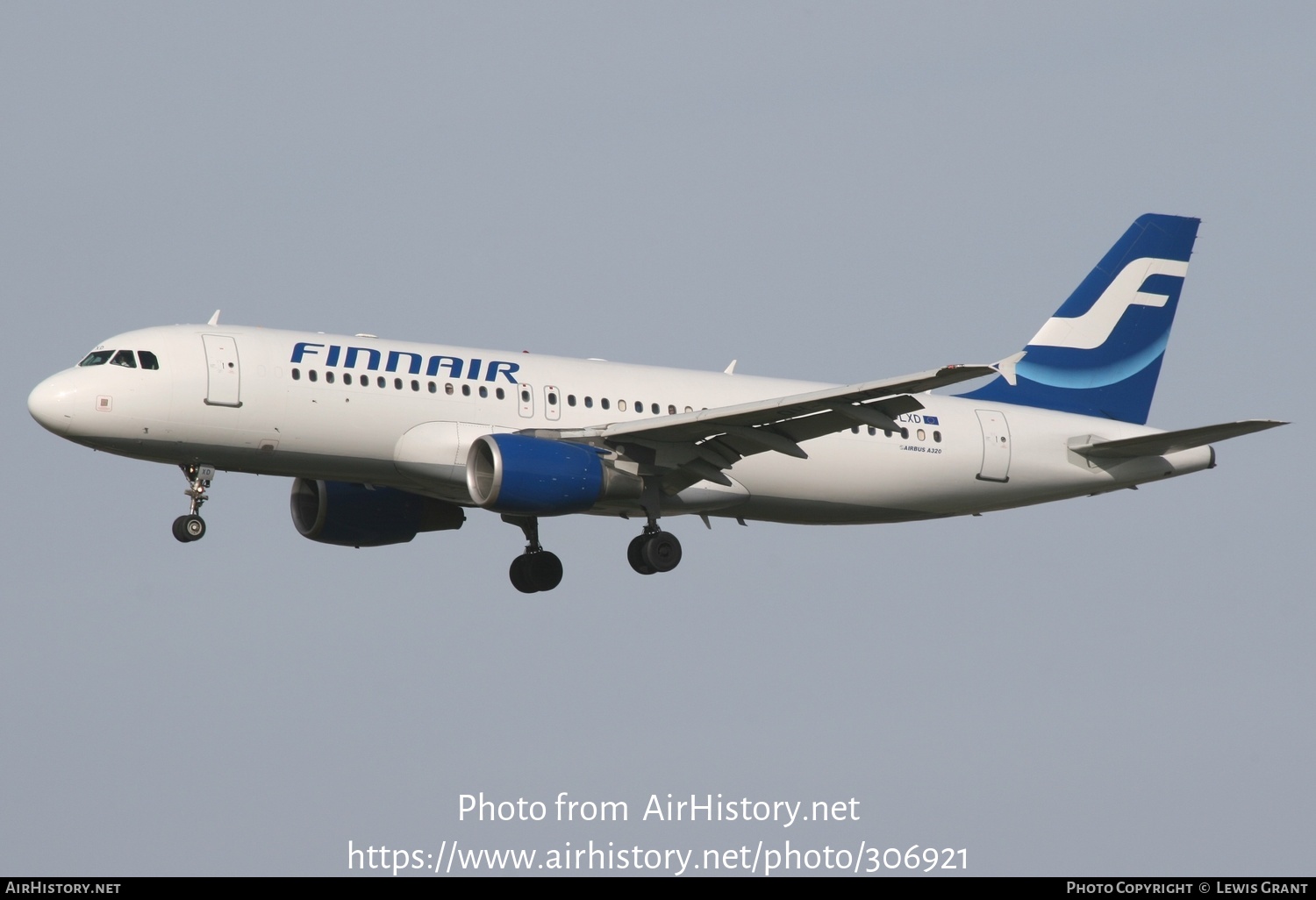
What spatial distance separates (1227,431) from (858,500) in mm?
8089

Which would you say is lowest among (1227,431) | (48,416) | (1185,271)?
(48,416)

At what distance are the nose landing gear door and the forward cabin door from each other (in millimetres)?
16874

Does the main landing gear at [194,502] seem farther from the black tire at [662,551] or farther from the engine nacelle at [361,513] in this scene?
the black tire at [662,551]

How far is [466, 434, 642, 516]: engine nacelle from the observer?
38.4 metres

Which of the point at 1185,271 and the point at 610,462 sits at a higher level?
the point at 1185,271

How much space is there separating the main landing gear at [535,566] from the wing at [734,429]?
4.98m

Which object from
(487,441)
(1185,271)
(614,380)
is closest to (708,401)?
(614,380)

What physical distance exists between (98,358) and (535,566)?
1156 cm

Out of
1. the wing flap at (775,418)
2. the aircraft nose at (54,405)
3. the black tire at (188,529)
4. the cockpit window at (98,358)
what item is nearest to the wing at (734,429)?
the wing flap at (775,418)

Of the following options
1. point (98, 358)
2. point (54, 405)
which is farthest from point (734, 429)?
point (54, 405)

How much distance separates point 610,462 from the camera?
40406 mm

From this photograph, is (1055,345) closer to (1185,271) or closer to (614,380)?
(1185,271)

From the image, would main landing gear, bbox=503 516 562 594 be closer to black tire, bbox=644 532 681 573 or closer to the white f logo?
black tire, bbox=644 532 681 573

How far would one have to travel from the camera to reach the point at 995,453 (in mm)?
44750
